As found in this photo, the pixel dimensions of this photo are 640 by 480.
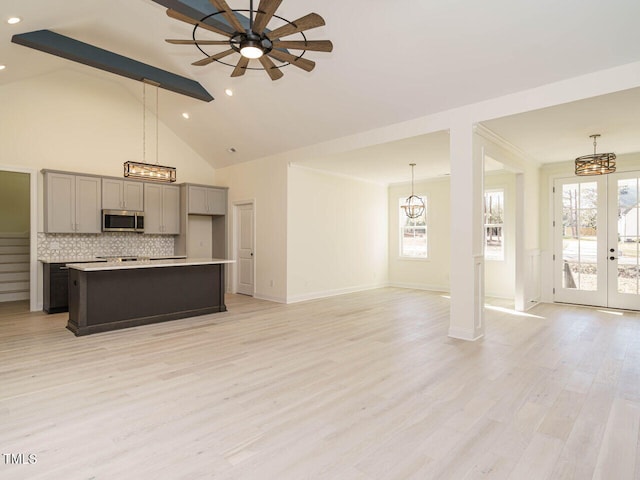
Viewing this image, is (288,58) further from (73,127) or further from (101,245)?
(101,245)

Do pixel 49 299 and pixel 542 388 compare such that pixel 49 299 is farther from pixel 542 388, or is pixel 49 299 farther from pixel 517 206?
pixel 517 206

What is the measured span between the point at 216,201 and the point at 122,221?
6.52ft

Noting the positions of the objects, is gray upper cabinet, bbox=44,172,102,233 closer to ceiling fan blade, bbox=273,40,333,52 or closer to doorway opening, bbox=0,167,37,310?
doorway opening, bbox=0,167,37,310

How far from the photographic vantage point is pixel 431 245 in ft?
28.1

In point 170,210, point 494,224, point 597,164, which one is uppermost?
point 597,164

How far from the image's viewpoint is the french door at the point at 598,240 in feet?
19.8

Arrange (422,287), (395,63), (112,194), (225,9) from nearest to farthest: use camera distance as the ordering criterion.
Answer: (225,9) < (395,63) < (112,194) < (422,287)

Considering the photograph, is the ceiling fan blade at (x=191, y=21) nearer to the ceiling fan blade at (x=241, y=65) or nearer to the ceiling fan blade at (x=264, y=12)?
the ceiling fan blade at (x=264, y=12)

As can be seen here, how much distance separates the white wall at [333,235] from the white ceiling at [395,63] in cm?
97

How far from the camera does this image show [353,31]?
3.91m

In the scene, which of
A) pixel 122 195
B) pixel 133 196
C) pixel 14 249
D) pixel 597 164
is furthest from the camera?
pixel 14 249

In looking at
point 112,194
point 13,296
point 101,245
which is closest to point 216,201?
point 112,194

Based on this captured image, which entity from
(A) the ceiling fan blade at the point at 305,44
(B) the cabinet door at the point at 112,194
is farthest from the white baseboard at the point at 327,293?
(A) the ceiling fan blade at the point at 305,44

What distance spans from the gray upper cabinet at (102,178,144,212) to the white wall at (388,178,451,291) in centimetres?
604
